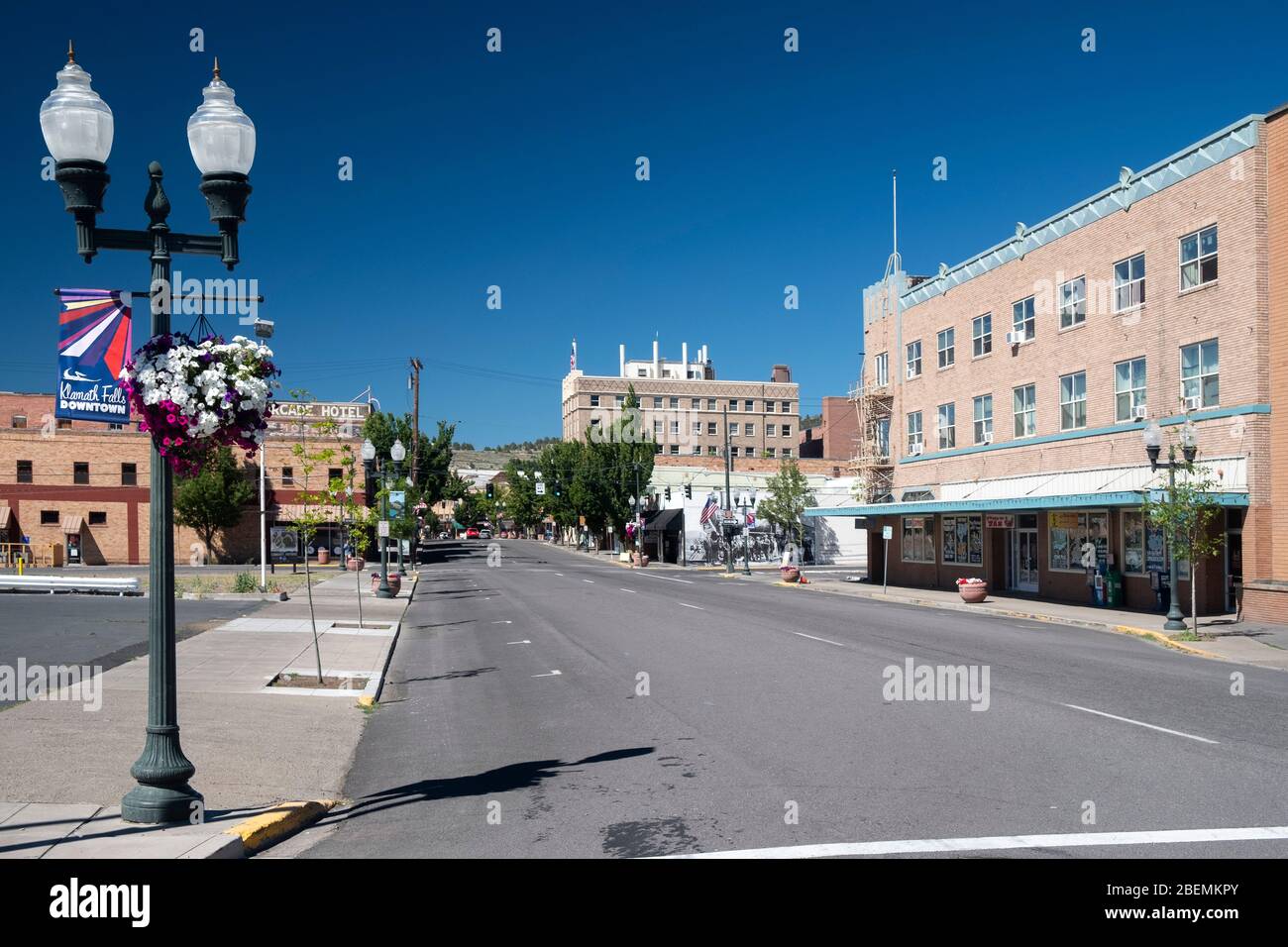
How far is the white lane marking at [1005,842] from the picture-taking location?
21.6ft

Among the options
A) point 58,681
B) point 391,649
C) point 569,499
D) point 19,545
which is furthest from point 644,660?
point 569,499

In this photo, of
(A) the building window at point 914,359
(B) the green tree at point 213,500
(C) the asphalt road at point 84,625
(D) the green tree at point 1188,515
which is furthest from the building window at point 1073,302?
(B) the green tree at point 213,500

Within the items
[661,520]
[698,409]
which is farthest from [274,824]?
[698,409]

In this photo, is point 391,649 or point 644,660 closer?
point 644,660

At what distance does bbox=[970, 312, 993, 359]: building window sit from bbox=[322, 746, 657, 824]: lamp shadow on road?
100 feet

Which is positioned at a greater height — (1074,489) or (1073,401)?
(1073,401)

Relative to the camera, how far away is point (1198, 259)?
2617cm

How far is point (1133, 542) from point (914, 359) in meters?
16.3

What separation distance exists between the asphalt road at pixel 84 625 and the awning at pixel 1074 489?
20.9 metres

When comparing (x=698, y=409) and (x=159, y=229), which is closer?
(x=159, y=229)

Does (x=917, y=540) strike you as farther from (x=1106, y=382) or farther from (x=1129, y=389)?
(x=1129, y=389)
